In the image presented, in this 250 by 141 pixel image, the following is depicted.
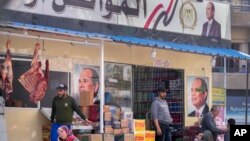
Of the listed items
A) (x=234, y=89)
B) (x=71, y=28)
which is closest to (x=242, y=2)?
(x=234, y=89)

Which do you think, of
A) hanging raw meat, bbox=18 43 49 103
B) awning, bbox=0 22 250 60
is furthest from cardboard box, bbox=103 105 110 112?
hanging raw meat, bbox=18 43 49 103

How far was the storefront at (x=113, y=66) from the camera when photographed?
13258 millimetres

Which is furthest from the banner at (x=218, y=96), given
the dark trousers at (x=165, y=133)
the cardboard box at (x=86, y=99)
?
the cardboard box at (x=86, y=99)

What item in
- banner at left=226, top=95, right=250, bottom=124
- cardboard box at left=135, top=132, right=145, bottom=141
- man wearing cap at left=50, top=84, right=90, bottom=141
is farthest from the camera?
banner at left=226, top=95, right=250, bottom=124

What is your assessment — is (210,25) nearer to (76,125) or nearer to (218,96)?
(218,96)

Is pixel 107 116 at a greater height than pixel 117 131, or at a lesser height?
greater

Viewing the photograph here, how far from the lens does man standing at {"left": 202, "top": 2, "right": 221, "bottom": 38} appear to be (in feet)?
57.3

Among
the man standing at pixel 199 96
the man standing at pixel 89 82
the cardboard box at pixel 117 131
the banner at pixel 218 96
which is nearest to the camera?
the cardboard box at pixel 117 131

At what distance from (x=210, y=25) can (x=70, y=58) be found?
5.05 m

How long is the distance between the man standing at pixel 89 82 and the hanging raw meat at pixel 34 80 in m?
2.04

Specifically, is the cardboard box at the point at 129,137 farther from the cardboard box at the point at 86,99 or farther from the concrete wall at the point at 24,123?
the concrete wall at the point at 24,123

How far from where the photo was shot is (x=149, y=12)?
52.0 ft

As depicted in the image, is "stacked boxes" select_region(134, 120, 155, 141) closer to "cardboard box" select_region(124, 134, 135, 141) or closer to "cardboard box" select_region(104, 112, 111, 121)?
"cardboard box" select_region(124, 134, 135, 141)

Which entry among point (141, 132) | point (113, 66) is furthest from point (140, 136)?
point (113, 66)
